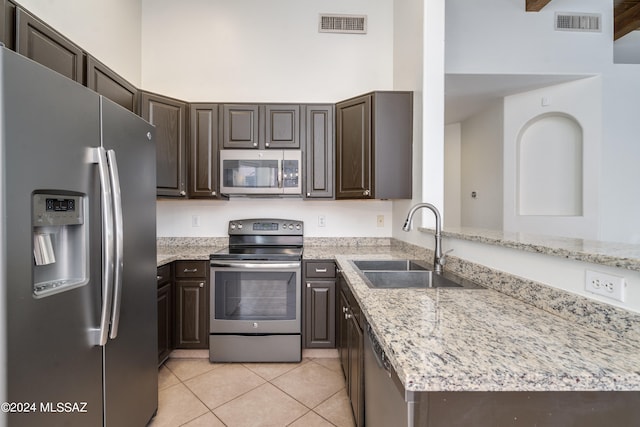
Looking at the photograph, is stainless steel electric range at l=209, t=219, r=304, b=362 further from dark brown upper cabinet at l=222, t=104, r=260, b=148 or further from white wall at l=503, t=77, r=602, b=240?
white wall at l=503, t=77, r=602, b=240

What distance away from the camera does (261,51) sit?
2.78 metres

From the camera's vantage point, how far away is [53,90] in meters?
0.91

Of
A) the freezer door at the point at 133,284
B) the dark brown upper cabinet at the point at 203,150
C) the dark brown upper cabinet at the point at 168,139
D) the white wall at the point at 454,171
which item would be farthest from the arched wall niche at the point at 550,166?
the freezer door at the point at 133,284

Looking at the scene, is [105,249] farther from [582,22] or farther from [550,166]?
[582,22]

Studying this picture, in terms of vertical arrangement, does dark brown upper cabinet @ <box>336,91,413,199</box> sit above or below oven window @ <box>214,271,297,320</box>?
above

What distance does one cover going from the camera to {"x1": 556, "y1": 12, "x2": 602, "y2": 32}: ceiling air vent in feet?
9.46

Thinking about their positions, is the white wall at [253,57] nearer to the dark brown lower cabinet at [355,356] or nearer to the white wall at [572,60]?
the white wall at [572,60]

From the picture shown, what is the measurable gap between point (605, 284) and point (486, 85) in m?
3.15

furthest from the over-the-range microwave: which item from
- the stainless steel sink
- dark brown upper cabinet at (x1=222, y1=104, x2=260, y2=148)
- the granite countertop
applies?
the granite countertop

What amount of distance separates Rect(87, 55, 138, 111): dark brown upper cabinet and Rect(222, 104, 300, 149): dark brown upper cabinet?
0.73 m

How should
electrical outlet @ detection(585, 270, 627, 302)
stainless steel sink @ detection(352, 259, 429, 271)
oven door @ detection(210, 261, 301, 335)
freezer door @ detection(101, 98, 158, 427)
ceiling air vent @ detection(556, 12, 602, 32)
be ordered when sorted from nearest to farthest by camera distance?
electrical outlet @ detection(585, 270, 627, 302) → freezer door @ detection(101, 98, 158, 427) → stainless steel sink @ detection(352, 259, 429, 271) → oven door @ detection(210, 261, 301, 335) → ceiling air vent @ detection(556, 12, 602, 32)

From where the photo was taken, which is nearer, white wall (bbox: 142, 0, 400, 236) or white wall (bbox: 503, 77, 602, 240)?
white wall (bbox: 142, 0, 400, 236)

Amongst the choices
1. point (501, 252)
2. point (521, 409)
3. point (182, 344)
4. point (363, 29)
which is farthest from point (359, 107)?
point (182, 344)

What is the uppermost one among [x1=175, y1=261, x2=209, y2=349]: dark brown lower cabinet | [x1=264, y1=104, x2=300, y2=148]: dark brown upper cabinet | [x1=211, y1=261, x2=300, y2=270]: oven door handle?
[x1=264, y1=104, x2=300, y2=148]: dark brown upper cabinet
